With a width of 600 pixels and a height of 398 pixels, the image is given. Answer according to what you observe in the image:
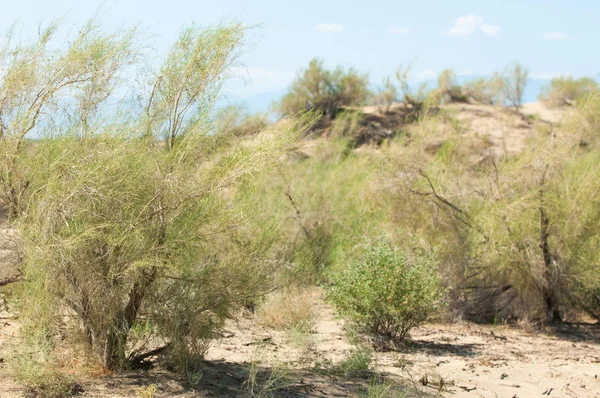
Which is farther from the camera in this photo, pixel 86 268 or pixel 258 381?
pixel 258 381

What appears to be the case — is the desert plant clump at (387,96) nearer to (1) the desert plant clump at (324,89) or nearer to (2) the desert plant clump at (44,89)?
(1) the desert plant clump at (324,89)

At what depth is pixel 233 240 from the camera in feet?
27.2

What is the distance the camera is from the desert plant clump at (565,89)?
125 ft

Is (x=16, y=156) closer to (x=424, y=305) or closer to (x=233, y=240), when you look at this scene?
(x=233, y=240)

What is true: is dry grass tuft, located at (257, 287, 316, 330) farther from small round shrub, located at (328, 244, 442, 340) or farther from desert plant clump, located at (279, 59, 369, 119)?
desert plant clump, located at (279, 59, 369, 119)

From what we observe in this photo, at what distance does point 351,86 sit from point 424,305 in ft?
87.4

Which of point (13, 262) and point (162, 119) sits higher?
point (162, 119)

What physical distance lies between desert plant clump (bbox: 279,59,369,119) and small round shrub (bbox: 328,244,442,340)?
81.7 ft

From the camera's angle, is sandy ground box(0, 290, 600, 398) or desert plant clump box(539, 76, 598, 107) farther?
desert plant clump box(539, 76, 598, 107)

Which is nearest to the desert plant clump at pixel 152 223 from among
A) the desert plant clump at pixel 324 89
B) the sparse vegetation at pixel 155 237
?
the sparse vegetation at pixel 155 237

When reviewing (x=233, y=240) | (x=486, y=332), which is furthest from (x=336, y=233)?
(x=233, y=240)

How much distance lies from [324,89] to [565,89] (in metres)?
12.8

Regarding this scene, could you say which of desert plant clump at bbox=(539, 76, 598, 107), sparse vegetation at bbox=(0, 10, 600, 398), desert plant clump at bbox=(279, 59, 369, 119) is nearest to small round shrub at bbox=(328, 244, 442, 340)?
sparse vegetation at bbox=(0, 10, 600, 398)

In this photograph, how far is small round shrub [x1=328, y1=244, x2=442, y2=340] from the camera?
10477 mm
